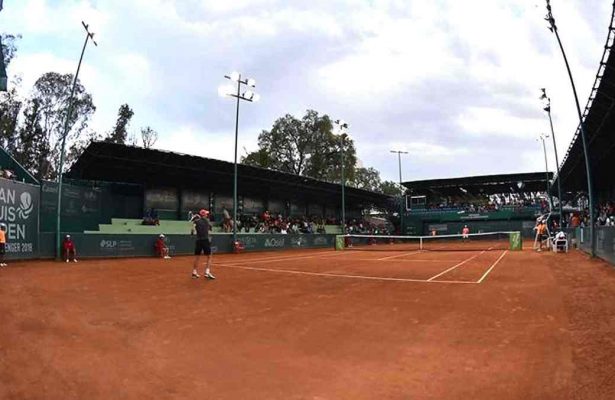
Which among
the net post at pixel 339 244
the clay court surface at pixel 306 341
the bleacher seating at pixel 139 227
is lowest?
the clay court surface at pixel 306 341

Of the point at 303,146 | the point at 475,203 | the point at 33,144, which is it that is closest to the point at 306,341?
the point at 33,144

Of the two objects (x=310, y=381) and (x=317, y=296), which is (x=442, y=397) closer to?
(x=310, y=381)

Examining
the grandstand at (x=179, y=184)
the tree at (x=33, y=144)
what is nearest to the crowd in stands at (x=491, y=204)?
the grandstand at (x=179, y=184)

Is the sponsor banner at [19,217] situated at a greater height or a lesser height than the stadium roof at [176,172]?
lesser

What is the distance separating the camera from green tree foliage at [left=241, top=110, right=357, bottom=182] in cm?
8000

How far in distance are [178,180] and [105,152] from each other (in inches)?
397

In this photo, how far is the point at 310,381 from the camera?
6.73 meters

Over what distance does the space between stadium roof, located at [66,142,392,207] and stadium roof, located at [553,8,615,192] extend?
25195 millimetres

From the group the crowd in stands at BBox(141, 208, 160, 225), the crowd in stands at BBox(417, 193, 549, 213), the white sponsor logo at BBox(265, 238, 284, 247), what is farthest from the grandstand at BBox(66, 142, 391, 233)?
the crowd in stands at BBox(417, 193, 549, 213)

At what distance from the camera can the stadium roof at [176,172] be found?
3738 cm

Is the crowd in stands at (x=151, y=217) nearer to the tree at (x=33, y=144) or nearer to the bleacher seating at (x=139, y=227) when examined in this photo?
the bleacher seating at (x=139, y=227)

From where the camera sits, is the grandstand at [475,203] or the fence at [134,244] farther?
the grandstand at [475,203]

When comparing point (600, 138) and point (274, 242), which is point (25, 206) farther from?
point (600, 138)

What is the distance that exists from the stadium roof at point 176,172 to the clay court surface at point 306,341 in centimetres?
2376
